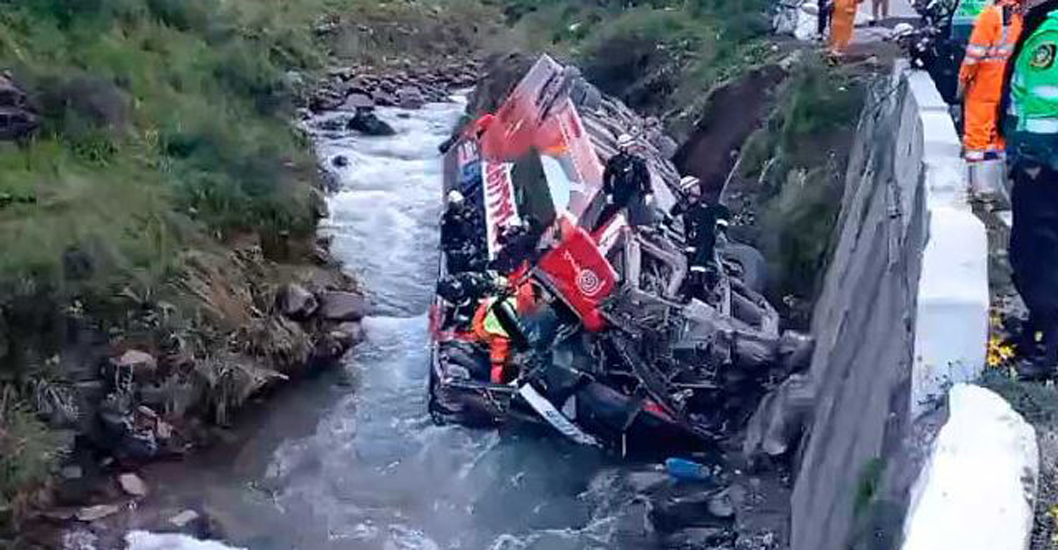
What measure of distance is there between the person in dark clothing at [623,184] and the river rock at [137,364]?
4862 mm

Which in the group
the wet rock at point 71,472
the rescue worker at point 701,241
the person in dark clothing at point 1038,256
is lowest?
the wet rock at point 71,472

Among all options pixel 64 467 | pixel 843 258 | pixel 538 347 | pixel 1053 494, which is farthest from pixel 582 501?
pixel 1053 494

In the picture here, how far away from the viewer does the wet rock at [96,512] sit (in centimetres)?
1222

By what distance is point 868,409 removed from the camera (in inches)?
312

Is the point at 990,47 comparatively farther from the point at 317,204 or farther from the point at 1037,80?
the point at 317,204

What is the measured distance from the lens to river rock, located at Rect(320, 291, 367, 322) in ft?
54.4

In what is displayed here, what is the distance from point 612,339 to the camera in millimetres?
13039

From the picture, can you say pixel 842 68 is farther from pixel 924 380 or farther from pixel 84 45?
pixel 84 45

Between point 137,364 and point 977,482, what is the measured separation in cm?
1023

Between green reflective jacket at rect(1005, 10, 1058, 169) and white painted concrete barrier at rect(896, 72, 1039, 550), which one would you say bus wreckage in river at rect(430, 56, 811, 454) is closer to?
white painted concrete barrier at rect(896, 72, 1039, 550)

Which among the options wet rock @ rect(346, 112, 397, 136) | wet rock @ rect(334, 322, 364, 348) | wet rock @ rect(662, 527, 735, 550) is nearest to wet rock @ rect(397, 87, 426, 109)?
wet rock @ rect(346, 112, 397, 136)

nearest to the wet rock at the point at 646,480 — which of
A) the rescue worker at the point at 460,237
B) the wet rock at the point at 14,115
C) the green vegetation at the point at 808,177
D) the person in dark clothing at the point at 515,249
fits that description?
the green vegetation at the point at 808,177

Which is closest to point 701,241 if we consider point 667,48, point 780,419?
point 780,419

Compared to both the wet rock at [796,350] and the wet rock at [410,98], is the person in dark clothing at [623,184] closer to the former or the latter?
the wet rock at [796,350]
